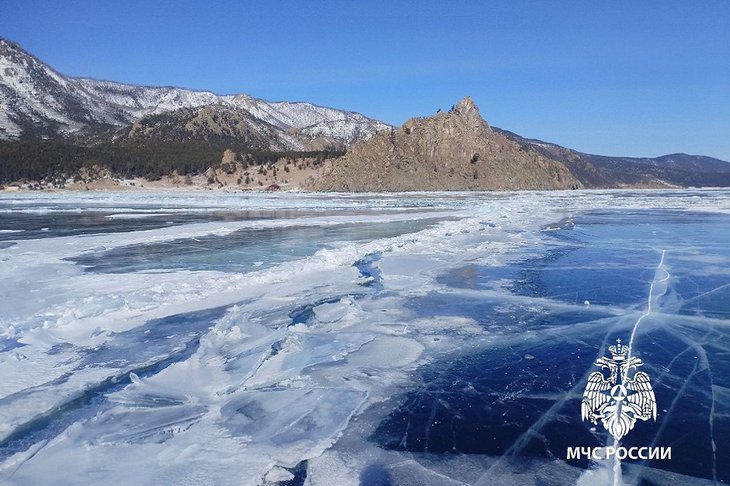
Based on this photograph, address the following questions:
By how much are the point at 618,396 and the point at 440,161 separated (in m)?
76.9

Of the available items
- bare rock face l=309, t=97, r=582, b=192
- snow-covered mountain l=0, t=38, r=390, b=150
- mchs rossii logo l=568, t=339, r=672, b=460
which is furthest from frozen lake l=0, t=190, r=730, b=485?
snow-covered mountain l=0, t=38, r=390, b=150

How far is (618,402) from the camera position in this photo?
5301mm

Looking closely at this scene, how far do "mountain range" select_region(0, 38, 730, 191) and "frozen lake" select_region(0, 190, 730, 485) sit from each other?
63.4 meters

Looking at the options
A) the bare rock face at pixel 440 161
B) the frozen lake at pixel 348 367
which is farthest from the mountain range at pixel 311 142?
the frozen lake at pixel 348 367

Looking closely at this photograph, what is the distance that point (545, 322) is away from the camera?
314 inches

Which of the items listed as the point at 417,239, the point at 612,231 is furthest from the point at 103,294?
the point at 612,231

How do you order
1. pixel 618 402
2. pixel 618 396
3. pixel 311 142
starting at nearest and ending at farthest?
pixel 618 402
pixel 618 396
pixel 311 142

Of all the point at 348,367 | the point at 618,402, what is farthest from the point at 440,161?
the point at 618,402

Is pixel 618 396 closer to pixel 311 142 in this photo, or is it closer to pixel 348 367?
pixel 348 367

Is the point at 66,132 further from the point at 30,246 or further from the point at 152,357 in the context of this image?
the point at 152,357

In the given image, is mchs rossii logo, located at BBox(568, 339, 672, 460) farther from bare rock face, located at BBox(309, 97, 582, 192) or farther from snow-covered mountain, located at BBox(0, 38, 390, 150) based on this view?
snow-covered mountain, located at BBox(0, 38, 390, 150)

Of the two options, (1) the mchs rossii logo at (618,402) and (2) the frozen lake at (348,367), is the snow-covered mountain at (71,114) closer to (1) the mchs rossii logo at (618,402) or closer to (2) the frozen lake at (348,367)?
(2) the frozen lake at (348,367)

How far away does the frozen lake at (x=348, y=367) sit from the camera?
4203mm

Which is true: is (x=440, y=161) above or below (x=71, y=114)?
below
